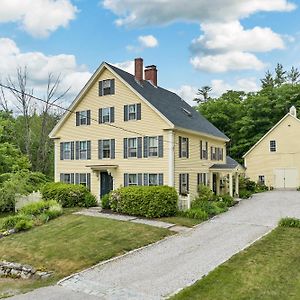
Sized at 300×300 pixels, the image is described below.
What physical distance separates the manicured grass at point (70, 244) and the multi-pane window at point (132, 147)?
5.56m

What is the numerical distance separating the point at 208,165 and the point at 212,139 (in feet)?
7.34

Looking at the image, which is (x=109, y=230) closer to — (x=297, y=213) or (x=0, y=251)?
(x=0, y=251)

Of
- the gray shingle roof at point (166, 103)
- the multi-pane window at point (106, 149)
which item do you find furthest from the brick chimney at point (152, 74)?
the multi-pane window at point (106, 149)

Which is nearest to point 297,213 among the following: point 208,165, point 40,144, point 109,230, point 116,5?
point 208,165

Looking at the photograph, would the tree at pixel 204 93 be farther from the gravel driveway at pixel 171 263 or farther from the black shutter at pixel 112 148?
the gravel driveway at pixel 171 263

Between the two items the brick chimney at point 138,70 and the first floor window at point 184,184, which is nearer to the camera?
the first floor window at point 184,184

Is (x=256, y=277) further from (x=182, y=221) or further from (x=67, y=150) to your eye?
(x=67, y=150)

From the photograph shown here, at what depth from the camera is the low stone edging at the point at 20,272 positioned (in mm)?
12519

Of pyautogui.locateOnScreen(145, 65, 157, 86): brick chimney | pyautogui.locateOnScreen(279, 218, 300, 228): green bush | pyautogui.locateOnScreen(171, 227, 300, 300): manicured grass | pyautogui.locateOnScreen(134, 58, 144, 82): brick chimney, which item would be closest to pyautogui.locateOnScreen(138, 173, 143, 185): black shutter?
pyautogui.locateOnScreen(134, 58, 144, 82): brick chimney

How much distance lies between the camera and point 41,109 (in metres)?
40.8

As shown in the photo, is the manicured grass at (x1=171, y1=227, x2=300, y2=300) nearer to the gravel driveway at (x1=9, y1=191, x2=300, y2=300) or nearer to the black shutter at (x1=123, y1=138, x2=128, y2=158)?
the gravel driveway at (x1=9, y1=191, x2=300, y2=300)

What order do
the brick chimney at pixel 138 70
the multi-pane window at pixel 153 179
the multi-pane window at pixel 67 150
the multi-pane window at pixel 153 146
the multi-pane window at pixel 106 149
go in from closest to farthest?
the multi-pane window at pixel 153 179
the multi-pane window at pixel 153 146
the multi-pane window at pixel 106 149
the brick chimney at pixel 138 70
the multi-pane window at pixel 67 150

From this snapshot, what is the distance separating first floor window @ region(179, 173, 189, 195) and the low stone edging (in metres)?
11.2

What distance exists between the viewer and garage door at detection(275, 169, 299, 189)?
118 feet
